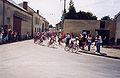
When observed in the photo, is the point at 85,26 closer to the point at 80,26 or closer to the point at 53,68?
the point at 80,26

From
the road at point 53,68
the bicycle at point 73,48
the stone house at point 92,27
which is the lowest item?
the road at point 53,68

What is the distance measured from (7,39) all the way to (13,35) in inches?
152

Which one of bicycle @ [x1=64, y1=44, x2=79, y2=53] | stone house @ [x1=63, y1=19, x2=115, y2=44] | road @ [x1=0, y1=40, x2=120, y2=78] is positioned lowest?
road @ [x1=0, y1=40, x2=120, y2=78]

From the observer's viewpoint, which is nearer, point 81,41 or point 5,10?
point 81,41

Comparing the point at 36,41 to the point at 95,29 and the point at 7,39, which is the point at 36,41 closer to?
the point at 7,39

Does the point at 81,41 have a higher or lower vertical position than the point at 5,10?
lower

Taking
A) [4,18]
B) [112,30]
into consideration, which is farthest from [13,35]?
[112,30]

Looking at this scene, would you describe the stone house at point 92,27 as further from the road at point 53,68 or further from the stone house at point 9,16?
the road at point 53,68

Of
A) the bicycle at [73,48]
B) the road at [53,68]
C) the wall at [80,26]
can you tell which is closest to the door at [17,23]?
the wall at [80,26]

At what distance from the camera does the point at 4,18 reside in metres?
41.8

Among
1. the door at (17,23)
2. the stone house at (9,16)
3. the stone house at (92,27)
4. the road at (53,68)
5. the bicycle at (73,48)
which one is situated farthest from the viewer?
the stone house at (92,27)

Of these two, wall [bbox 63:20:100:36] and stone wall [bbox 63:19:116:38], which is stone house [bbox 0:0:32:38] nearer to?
wall [bbox 63:20:100:36]

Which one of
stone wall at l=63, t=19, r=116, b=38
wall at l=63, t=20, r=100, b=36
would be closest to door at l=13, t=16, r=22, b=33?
→ wall at l=63, t=20, r=100, b=36

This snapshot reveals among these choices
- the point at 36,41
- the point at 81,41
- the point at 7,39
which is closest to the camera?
the point at 81,41
